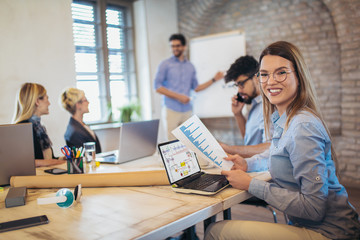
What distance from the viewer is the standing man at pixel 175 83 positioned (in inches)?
181

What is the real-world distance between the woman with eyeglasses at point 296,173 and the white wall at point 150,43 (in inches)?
153

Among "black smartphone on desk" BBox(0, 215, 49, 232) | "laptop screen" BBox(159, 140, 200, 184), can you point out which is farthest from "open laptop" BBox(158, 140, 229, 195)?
"black smartphone on desk" BBox(0, 215, 49, 232)

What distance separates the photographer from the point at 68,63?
4.34 m

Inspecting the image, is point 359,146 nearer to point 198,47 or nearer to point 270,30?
point 270,30

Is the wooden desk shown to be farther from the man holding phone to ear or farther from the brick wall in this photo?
the brick wall

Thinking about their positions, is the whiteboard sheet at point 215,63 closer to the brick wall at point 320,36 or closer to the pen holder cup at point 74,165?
the brick wall at point 320,36

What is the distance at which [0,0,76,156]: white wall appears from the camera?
382 centimetres

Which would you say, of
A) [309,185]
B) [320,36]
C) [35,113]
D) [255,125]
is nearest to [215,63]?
[320,36]

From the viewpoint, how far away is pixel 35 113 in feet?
8.43

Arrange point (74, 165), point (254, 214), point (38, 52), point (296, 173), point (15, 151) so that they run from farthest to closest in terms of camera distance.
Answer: point (38, 52) → point (254, 214) → point (74, 165) → point (15, 151) → point (296, 173)

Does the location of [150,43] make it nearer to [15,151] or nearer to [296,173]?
[15,151]

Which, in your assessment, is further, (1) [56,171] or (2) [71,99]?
(2) [71,99]

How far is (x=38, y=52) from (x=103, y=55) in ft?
3.61

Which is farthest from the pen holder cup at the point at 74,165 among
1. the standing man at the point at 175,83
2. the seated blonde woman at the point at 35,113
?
the standing man at the point at 175,83
